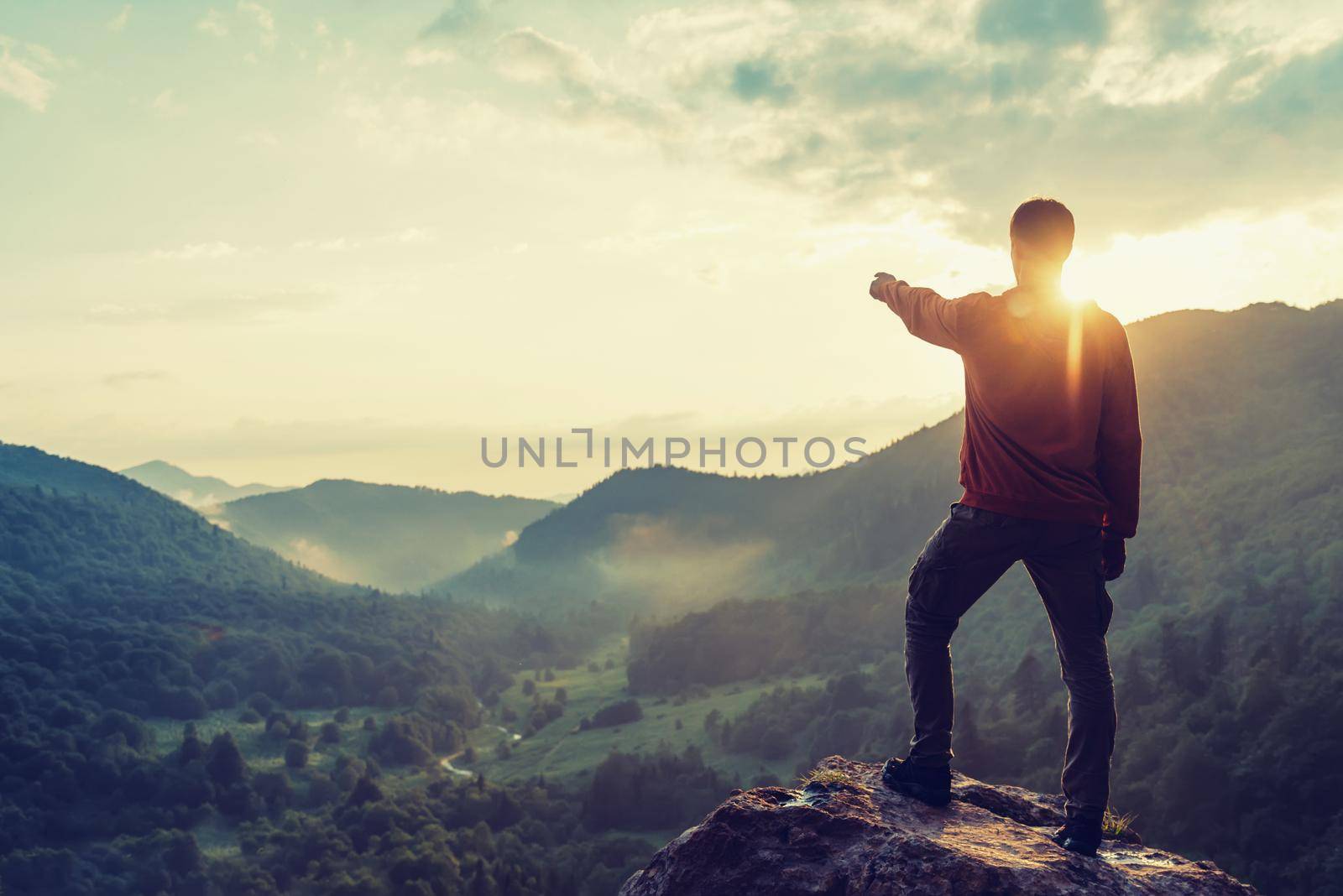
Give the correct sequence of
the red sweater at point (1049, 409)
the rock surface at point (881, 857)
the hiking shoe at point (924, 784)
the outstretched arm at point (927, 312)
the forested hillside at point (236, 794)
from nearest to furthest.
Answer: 1. the rock surface at point (881, 857)
2. the red sweater at point (1049, 409)
3. the outstretched arm at point (927, 312)
4. the hiking shoe at point (924, 784)
5. the forested hillside at point (236, 794)

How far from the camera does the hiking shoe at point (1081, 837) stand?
7.01m

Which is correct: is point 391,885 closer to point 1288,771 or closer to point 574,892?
point 574,892

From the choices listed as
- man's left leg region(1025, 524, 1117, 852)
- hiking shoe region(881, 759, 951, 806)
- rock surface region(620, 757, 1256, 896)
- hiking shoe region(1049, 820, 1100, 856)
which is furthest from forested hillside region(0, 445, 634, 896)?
man's left leg region(1025, 524, 1117, 852)

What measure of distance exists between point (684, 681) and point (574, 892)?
93981 mm

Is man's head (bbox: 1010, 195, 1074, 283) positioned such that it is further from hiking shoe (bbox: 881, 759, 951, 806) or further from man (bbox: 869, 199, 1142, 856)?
hiking shoe (bbox: 881, 759, 951, 806)

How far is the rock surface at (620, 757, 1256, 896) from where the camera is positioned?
635 cm

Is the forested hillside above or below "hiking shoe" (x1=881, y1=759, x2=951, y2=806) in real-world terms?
below

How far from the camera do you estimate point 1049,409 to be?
23.1 ft

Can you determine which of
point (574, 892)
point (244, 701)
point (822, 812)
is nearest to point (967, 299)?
point (822, 812)

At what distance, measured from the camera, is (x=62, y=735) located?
495ft

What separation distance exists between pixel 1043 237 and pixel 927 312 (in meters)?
1.00

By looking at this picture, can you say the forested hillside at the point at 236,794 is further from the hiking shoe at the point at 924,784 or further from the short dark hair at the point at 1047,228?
the short dark hair at the point at 1047,228

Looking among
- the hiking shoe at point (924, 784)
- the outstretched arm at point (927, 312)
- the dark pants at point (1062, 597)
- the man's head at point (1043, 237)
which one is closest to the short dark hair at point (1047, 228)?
the man's head at point (1043, 237)

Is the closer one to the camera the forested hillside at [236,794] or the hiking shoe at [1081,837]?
the hiking shoe at [1081,837]
